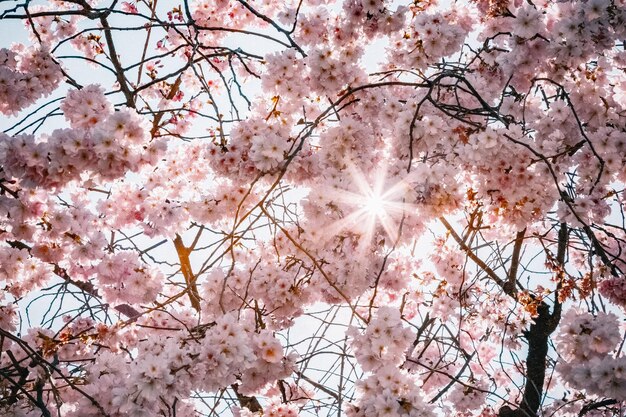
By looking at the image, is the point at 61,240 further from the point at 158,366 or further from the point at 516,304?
the point at 516,304

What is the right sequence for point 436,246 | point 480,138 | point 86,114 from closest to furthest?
1. point 480,138
2. point 86,114
3. point 436,246

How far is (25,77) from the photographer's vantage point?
3.83m

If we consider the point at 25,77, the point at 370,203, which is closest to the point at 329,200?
the point at 370,203

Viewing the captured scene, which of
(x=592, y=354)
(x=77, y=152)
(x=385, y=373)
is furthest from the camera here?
(x=77, y=152)

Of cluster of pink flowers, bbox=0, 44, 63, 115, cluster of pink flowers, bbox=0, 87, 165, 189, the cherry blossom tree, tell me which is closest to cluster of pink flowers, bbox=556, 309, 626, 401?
the cherry blossom tree

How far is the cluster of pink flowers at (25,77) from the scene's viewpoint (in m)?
3.74

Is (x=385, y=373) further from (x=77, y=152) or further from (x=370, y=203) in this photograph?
(x=77, y=152)

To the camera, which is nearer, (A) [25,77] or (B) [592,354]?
(B) [592,354]

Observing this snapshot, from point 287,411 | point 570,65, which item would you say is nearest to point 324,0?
point 570,65

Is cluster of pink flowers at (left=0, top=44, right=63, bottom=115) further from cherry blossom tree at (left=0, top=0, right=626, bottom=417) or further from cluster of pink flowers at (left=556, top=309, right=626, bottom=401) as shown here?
cluster of pink flowers at (left=556, top=309, right=626, bottom=401)

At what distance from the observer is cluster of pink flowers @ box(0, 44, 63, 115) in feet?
12.3

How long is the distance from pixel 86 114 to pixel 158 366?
1.57m

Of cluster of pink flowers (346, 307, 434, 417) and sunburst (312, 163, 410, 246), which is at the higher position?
sunburst (312, 163, 410, 246)

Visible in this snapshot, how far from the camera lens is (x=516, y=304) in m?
4.76
